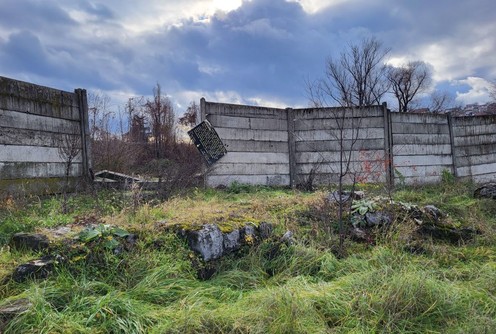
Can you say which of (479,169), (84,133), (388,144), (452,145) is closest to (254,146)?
(388,144)

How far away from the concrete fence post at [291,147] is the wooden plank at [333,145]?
0.45ft

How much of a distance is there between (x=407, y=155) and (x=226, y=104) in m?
4.46

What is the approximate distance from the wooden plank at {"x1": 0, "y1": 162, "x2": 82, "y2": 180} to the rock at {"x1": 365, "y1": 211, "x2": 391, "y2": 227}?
5108mm

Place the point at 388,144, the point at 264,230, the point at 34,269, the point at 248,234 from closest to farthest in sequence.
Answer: the point at 34,269 → the point at 248,234 → the point at 264,230 → the point at 388,144

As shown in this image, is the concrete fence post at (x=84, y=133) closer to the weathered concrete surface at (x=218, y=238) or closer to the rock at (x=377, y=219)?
the weathered concrete surface at (x=218, y=238)

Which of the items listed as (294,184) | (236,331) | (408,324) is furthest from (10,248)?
(294,184)

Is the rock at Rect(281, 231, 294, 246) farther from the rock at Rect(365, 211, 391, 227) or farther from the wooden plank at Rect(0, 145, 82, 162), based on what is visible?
the wooden plank at Rect(0, 145, 82, 162)

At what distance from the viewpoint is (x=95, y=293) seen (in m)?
2.36

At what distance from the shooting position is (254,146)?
7789 millimetres

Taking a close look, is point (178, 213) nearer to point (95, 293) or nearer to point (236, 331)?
point (95, 293)

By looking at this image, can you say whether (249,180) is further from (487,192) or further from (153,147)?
(153,147)

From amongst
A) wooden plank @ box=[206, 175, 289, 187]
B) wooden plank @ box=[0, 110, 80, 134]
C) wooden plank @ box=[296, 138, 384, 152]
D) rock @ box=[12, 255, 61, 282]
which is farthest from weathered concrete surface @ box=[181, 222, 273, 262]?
wooden plank @ box=[296, 138, 384, 152]

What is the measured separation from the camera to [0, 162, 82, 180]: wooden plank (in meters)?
5.31

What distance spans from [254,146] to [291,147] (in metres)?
0.89
